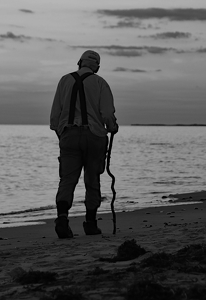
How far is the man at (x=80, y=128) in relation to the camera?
20.3ft

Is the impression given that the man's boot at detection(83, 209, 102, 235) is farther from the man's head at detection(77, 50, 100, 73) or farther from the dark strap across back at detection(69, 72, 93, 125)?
Answer: the man's head at detection(77, 50, 100, 73)

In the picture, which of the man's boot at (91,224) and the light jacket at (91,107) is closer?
the light jacket at (91,107)

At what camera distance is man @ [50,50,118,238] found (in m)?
6.20

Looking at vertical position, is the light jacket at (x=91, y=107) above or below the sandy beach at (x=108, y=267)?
above

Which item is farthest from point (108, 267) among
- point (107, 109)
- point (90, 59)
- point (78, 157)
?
point (90, 59)

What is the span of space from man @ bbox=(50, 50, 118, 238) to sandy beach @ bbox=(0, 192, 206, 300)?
560 millimetres

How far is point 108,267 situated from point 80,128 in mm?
2365

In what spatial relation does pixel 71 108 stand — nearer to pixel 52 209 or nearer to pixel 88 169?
pixel 88 169

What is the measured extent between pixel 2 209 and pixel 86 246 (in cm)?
776

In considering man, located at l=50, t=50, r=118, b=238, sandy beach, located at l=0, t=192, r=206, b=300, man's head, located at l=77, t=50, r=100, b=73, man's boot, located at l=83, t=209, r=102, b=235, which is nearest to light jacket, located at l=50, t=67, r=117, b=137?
man, located at l=50, t=50, r=118, b=238

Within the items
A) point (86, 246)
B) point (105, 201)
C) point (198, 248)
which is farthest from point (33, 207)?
point (198, 248)

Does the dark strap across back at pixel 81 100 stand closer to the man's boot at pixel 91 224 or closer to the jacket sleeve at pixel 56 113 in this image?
the jacket sleeve at pixel 56 113

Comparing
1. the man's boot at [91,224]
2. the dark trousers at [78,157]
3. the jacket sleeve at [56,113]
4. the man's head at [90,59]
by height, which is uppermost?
the man's head at [90,59]

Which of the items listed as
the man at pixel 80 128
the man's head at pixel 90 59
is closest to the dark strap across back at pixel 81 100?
the man at pixel 80 128
